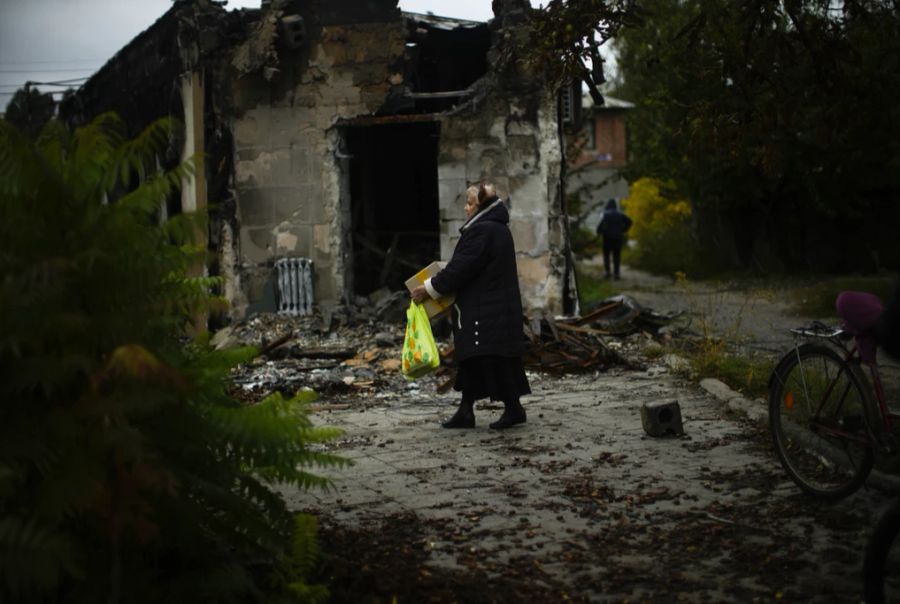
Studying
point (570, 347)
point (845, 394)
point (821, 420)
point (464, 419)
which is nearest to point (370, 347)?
point (570, 347)

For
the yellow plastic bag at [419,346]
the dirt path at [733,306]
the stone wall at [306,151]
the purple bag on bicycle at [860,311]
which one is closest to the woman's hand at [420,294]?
the yellow plastic bag at [419,346]

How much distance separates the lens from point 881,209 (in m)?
27.3

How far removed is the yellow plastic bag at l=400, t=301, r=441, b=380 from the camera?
28.1 feet

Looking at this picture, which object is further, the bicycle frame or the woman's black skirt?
the woman's black skirt

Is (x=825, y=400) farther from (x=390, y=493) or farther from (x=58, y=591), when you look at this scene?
(x=58, y=591)

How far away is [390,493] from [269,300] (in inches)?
384

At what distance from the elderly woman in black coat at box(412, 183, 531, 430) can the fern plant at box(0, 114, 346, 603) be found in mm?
4486

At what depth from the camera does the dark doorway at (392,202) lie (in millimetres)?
18781

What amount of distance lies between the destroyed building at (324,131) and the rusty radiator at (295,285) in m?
0.02

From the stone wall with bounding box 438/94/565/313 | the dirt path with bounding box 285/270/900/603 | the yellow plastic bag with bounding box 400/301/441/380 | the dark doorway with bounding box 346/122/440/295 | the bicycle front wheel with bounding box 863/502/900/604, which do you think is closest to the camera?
the bicycle front wheel with bounding box 863/502/900/604

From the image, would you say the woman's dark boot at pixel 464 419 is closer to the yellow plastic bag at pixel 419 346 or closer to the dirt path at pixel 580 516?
the dirt path at pixel 580 516

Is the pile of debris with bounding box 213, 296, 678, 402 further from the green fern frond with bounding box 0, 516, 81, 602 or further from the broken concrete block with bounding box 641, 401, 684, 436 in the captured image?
Result: the green fern frond with bounding box 0, 516, 81, 602

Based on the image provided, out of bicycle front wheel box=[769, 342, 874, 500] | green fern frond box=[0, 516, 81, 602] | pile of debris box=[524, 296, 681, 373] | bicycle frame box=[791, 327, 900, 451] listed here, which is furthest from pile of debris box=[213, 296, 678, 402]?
green fern frond box=[0, 516, 81, 602]

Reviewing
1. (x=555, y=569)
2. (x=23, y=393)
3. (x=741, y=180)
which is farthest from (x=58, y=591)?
(x=741, y=180)
